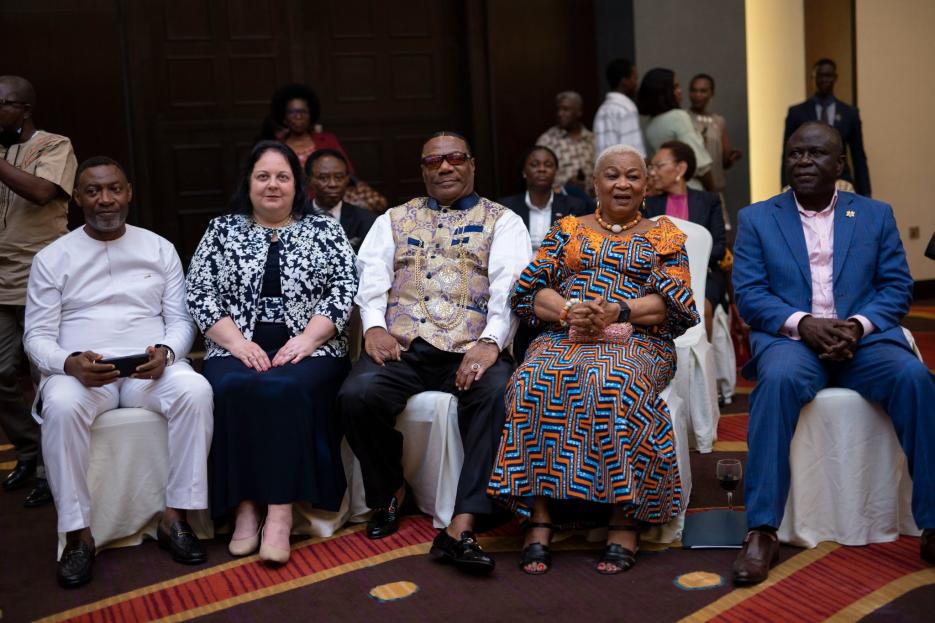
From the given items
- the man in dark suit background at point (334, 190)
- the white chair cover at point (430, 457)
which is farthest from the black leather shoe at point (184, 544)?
the man in dark suit background at point (334, 190)

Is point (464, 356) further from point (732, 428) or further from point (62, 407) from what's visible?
point (732, 428)

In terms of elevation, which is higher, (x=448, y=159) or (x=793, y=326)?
(x=448, y=159)

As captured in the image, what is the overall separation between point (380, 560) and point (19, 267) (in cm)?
217

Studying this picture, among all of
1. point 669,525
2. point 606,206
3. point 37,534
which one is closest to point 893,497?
point 669,525

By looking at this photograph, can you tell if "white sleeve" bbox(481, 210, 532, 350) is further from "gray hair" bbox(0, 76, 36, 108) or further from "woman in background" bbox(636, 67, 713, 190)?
"woman in background" bbox(636, 67, 713, 190)

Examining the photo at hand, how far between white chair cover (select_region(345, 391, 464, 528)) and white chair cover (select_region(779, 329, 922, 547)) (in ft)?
3.99

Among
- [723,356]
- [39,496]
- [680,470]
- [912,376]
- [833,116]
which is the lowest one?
[39,496]

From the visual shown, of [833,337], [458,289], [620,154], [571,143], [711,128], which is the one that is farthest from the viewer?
[711,128]

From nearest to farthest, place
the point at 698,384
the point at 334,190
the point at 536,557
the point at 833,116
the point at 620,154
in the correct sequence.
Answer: the point at 536,557 < the point at 620,154 < the point at 698,384 < the point at 334,190 < the point at 833,116

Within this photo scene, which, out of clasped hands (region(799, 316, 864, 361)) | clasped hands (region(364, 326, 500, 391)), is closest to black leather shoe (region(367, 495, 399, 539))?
clasped hands (region(364, 326, 500, 391))

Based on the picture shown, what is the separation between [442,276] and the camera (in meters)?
4.20

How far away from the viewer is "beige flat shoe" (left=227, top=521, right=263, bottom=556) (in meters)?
3.79

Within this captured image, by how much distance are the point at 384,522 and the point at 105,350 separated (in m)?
1.24

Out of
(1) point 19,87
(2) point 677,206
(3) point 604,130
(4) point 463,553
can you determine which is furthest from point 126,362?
(3) point 604,130
